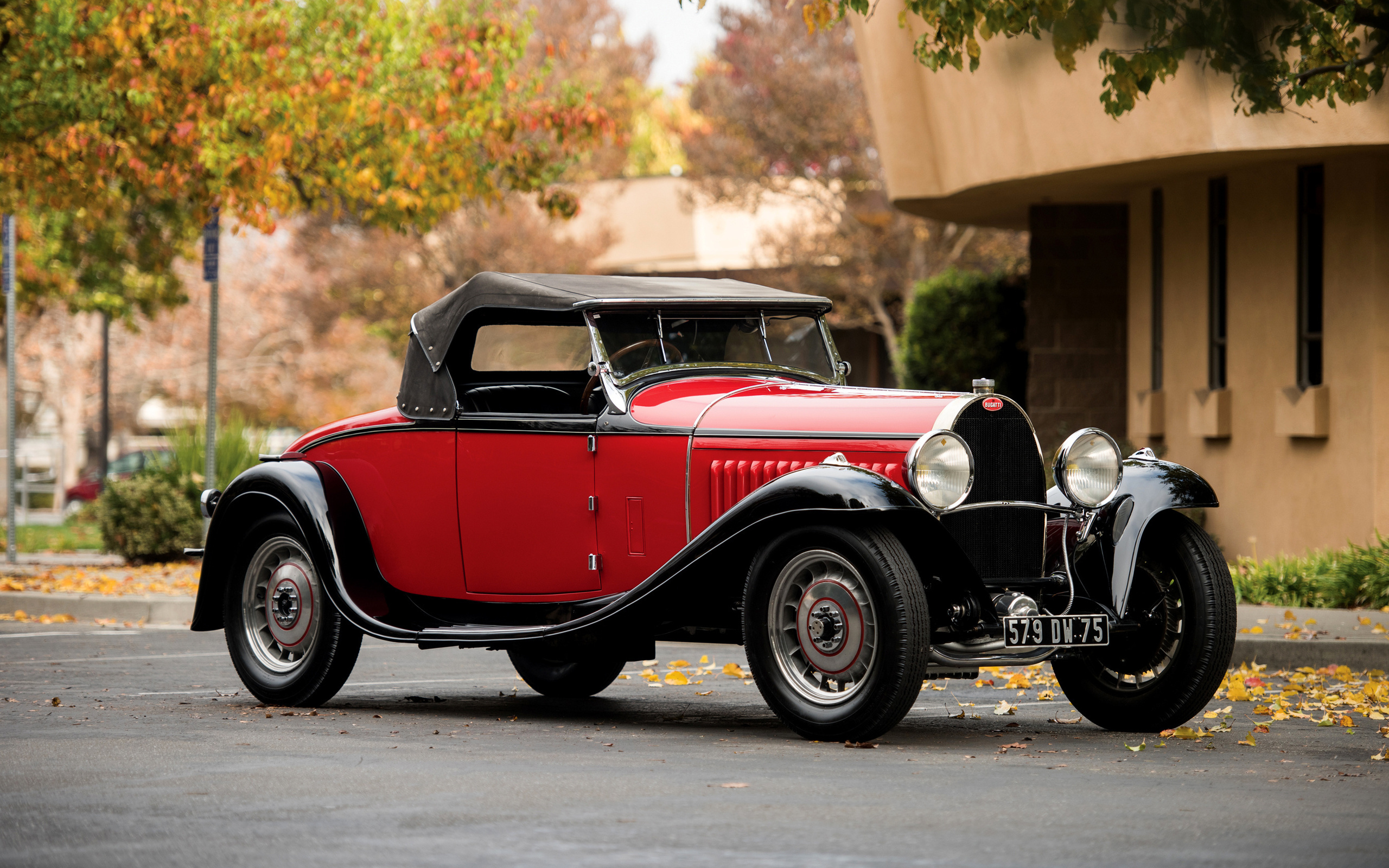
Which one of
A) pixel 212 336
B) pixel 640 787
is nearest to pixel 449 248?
pixel 212 336

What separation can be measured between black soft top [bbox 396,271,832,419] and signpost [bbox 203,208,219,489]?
20.8ft

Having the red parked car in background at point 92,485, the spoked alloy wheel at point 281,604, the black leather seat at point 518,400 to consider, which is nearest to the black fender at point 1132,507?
the black leather seat at point 518,400

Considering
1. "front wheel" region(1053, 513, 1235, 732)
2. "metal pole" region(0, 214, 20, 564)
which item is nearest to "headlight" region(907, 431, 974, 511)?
"front wheel" region(1053, 513, 1235, 732)

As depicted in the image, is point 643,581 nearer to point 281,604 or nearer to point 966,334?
point 281,604

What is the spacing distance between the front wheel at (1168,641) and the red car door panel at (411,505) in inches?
114

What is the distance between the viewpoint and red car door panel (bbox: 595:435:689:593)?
7910 millimetres

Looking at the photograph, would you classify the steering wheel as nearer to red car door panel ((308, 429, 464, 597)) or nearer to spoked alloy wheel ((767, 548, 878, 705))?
red car door panel ((308, 429, 464, 597))

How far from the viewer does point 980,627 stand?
724 centimetres

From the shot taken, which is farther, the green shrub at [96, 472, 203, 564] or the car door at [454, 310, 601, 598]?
the green shrub at [96, 472, 203, 564]

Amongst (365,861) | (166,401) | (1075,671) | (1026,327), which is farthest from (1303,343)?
(166,401)

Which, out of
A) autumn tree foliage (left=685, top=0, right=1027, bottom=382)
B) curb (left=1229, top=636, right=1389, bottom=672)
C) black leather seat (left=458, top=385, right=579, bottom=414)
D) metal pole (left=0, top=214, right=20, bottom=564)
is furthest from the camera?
autumn tree foliage (left=685, top=0, right=1027, bottom=382)

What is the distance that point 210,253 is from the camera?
49.6 feet

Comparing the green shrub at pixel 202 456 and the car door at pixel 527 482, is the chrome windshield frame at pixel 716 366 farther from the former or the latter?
the green shrub at pixel 202 456

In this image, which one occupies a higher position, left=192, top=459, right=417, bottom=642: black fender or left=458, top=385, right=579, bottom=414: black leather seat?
left=458, top=385, right=579, bottom=414: black leather seat
